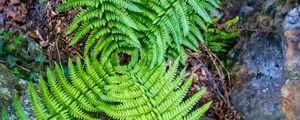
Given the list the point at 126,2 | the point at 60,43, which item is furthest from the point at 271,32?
the point at 60,43

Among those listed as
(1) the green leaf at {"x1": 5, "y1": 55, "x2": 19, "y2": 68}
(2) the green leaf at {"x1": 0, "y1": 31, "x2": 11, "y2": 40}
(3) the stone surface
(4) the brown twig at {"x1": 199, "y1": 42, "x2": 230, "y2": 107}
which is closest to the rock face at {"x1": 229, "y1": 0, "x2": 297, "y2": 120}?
(4) the brown twig at {"x1": 199, "y1": 42, "x2": 230, "y2": 107}

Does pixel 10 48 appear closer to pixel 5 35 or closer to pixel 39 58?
pixel 5 35

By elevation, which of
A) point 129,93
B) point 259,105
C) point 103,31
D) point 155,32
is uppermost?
point 103,31

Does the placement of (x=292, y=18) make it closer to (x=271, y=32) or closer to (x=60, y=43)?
(x=271, y=32)

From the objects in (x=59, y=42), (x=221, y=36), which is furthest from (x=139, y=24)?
(x=221, y=36)

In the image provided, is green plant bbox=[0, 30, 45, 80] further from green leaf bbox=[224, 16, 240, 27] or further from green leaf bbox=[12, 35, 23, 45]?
green leaf bbox=[224, 16, 240, 27]

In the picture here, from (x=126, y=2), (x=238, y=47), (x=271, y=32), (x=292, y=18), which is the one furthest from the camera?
(x=238, y=47)

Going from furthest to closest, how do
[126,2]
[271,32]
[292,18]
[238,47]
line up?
[238,47] < [271,32] < [292,18] < [126,2]

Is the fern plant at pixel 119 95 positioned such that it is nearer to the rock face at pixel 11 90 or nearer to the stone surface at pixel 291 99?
the rock face at pixel 11 90
